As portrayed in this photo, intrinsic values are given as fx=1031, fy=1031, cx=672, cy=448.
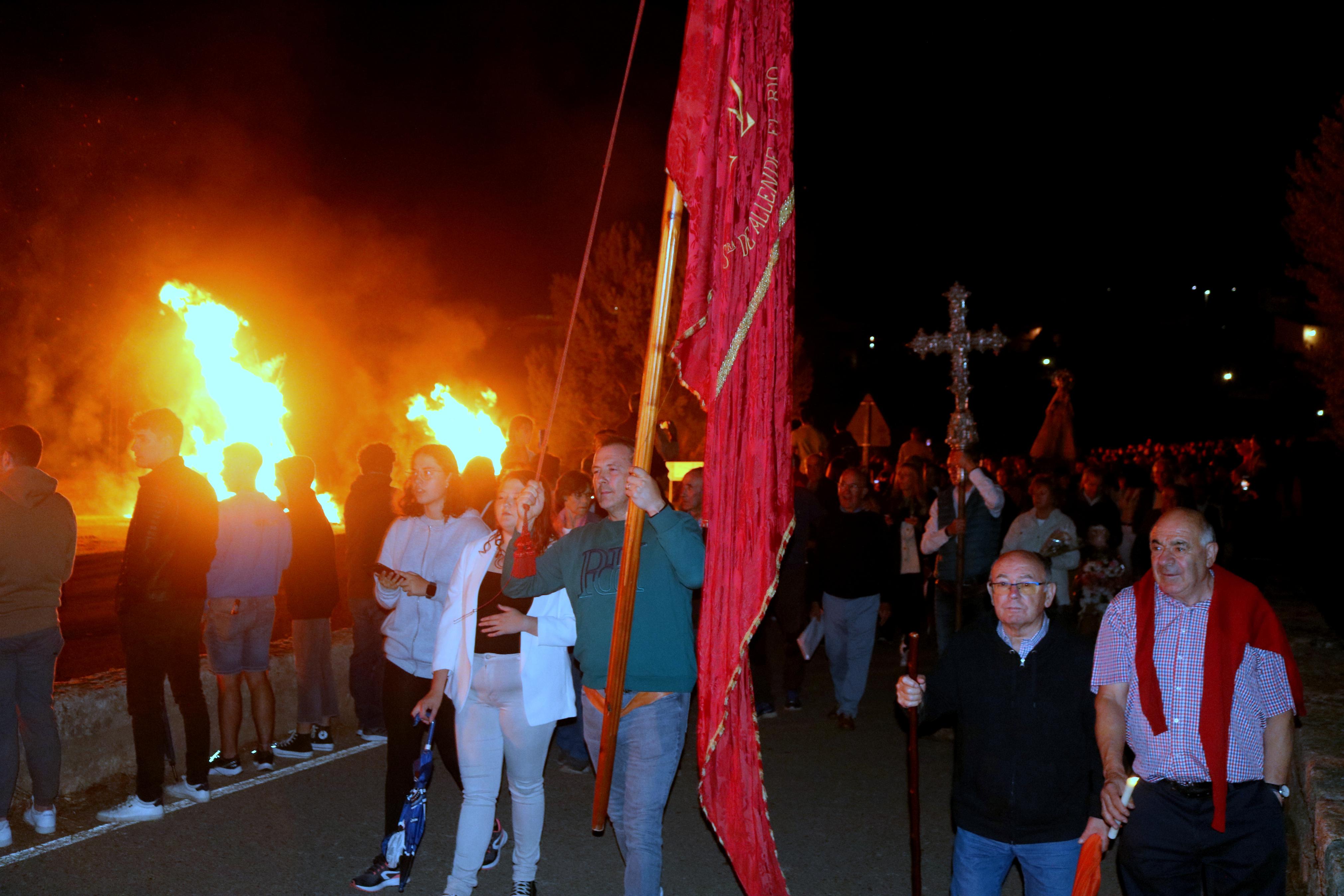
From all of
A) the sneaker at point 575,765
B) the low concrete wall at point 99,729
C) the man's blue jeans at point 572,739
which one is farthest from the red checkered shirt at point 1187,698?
the low concrete wall at point 99,729

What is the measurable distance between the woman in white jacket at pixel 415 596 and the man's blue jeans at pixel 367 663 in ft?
8.24

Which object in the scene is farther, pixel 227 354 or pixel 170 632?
pixel 227 354

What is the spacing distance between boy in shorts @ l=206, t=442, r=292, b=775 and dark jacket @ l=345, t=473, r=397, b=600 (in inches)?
33.9

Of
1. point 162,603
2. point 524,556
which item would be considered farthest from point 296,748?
point 524,556

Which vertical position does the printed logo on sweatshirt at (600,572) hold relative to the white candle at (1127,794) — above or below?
above

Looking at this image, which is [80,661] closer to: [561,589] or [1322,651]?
[561,589]

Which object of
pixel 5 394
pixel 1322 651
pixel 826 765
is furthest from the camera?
pixel 5 394

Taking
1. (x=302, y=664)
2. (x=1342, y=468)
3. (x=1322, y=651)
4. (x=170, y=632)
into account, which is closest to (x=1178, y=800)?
(x=1322, y=651)

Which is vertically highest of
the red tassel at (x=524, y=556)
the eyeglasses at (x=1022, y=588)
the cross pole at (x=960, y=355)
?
the cross pole at (x=960, y=355)

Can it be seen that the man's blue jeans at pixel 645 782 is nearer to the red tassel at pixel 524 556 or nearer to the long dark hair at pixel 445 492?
the red tassel at pixel 524 556

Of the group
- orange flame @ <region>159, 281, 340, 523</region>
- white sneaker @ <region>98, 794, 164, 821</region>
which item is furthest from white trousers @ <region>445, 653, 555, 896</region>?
orange flame @ <region>159, 281, 340, 523</region>

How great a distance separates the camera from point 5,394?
24922 millimetres

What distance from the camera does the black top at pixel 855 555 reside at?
27.6ft

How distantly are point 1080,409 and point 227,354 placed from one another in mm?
42745
